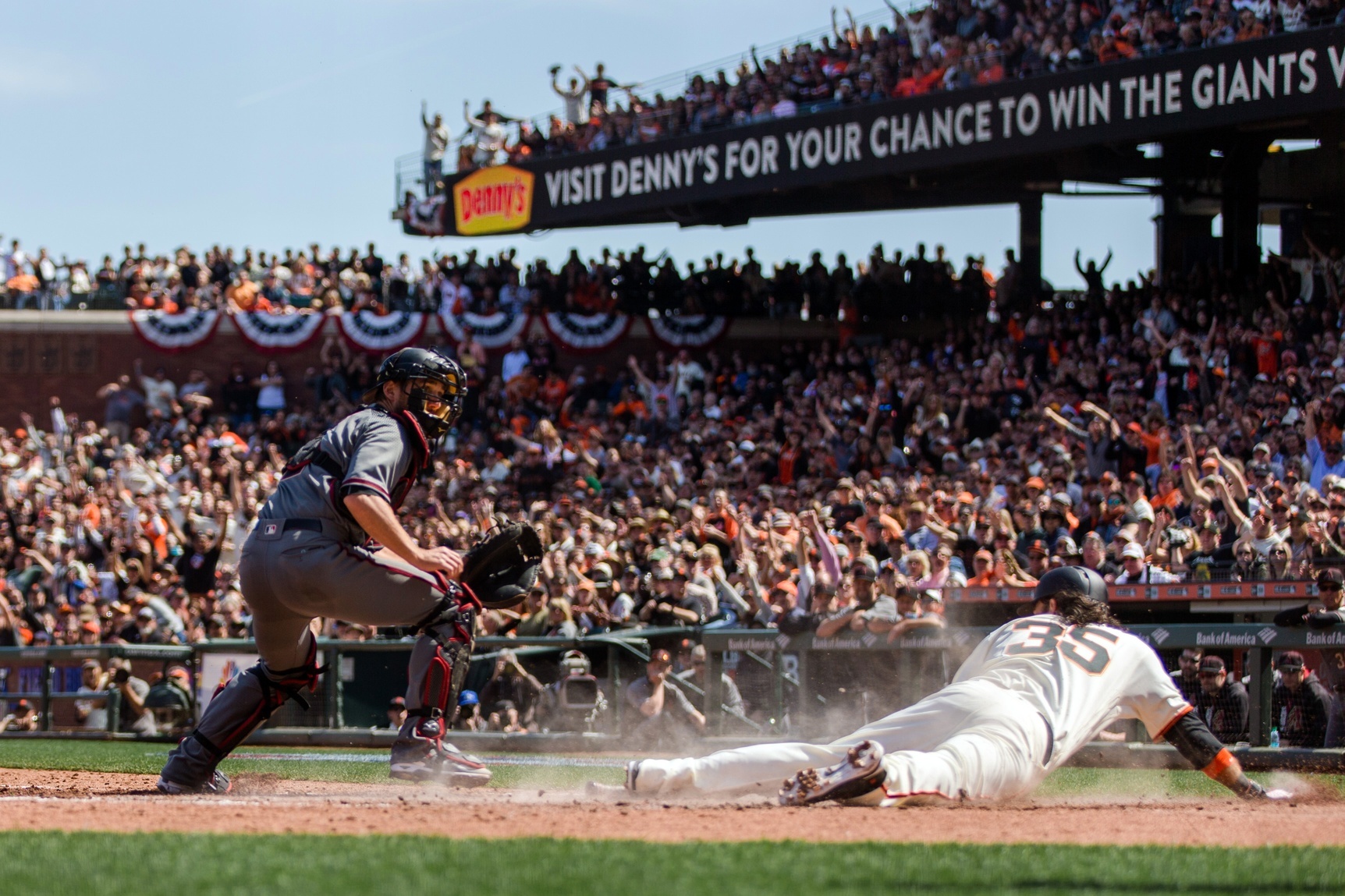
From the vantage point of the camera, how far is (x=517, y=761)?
34.0ft

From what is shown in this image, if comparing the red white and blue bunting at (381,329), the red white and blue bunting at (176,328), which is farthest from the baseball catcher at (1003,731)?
the red white and blue bunting at (176,328)

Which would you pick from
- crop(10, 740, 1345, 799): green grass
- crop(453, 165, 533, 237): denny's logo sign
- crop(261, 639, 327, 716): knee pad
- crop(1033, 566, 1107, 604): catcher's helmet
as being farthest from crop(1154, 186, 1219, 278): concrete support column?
crop(261, 639, 327, 716): knee pad

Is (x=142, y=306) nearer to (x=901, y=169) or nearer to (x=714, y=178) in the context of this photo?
(x=714, y=178)

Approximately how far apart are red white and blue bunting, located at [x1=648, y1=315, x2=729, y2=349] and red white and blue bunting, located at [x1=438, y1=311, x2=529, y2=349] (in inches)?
92.4

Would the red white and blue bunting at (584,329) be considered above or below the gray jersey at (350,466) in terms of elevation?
above

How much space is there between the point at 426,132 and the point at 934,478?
16.5 meters

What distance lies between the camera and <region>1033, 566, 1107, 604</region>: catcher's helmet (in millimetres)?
6562

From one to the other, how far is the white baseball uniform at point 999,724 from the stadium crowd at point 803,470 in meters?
2.76

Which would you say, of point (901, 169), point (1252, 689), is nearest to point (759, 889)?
point (1252, 689)

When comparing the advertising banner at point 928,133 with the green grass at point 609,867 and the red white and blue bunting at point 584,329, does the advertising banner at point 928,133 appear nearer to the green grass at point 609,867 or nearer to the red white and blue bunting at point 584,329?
the red white and blue bunting at point 584,329

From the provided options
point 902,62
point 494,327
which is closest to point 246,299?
point 494,327

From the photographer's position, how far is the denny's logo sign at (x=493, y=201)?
2800 cm

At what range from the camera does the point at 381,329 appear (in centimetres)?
2966

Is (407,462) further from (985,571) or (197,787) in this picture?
(985,571)
